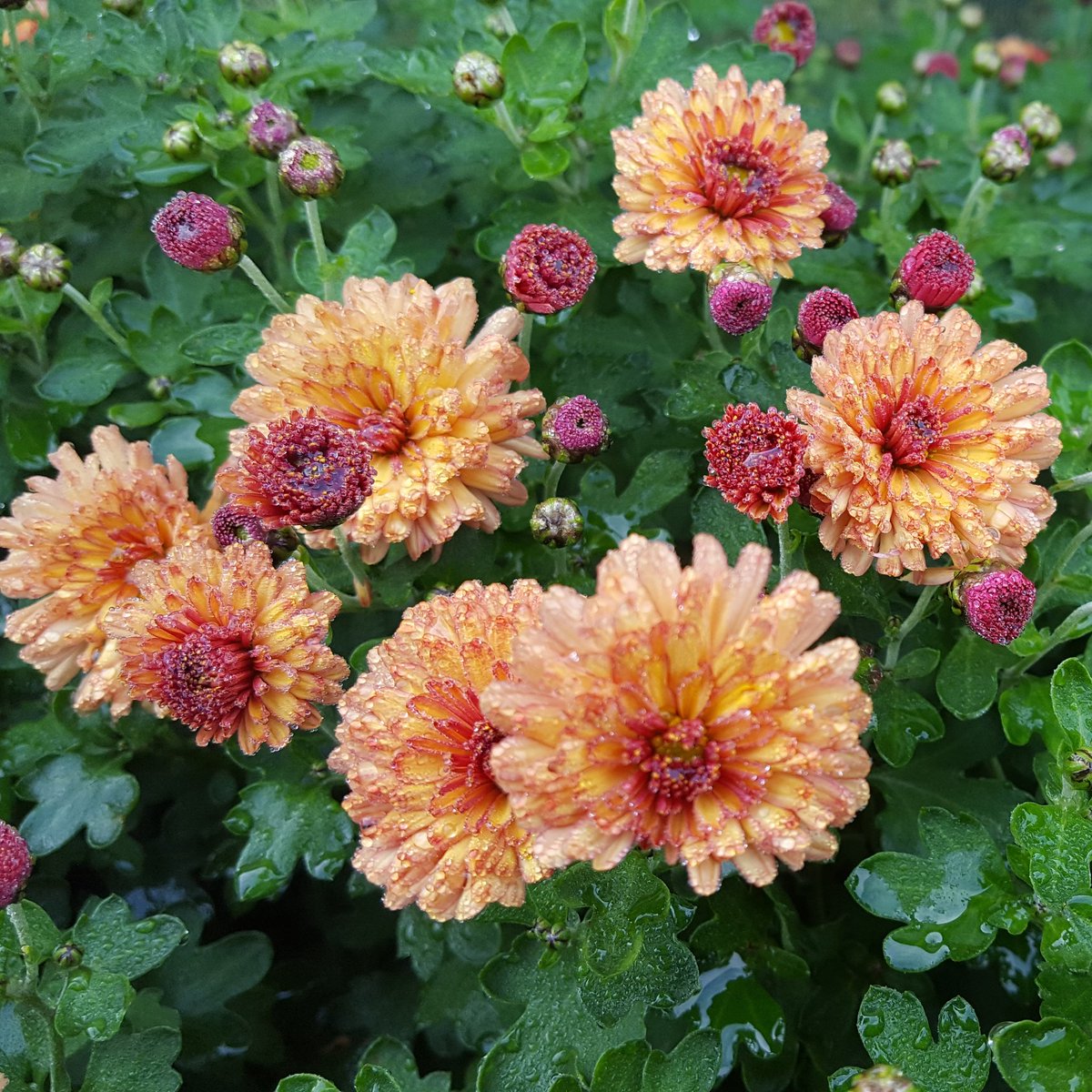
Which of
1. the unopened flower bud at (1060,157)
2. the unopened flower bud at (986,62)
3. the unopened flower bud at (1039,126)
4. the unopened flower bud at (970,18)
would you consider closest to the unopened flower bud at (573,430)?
the unopened flower bud at (1039,126)

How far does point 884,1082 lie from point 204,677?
0.81 meters

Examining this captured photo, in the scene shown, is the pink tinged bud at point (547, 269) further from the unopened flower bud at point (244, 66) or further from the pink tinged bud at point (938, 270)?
the unopened flower bud at point (244, 66)

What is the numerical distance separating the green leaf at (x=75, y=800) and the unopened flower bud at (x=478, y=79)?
43.9 inches

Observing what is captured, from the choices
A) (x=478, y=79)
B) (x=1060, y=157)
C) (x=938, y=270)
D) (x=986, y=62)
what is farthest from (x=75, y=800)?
(x=1060, y=157)

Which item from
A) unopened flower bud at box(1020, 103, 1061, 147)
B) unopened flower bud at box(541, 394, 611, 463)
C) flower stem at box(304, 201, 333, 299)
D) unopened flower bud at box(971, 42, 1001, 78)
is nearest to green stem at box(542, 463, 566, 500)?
unopened flower bud at box(541, 394, 611, 463)

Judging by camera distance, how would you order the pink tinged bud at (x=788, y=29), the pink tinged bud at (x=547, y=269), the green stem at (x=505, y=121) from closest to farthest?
the pink tinged bud at (x=547, y=269), the green stem at (x=505, y=121), the pink tinged bud at (x=788, y=29)

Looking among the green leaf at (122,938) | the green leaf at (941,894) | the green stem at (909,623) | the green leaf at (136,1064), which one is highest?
the green stem at (909,623)

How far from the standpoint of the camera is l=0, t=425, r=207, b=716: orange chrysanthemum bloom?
1380 mm

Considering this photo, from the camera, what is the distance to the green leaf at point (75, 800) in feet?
4.83

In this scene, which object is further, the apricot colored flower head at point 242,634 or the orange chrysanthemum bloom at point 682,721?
the apricot colored flower head at point 242,634

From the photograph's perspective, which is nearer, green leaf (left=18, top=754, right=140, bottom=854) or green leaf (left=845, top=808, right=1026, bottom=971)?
green leaf (left=845, top=808, right=1026, bottom=971)

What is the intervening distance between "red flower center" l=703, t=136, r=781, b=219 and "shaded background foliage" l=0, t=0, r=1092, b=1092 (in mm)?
186

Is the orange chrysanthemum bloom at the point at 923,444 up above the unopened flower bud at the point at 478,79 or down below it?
below

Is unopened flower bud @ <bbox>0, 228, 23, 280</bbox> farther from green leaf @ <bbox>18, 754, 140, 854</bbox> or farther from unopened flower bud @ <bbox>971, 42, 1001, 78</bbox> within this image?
unopened flower bud @ <bbox>971, 42, 1001, 78</bbox>
